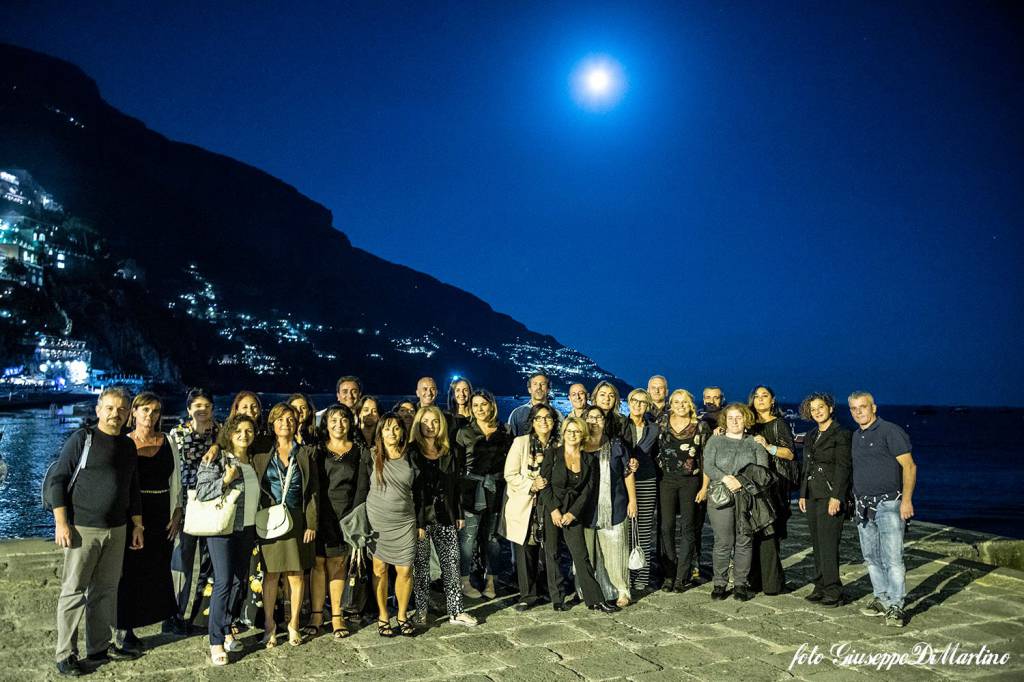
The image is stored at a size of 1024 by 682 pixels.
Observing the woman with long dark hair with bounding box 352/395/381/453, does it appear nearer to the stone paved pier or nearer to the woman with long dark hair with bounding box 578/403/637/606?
the stone paved pier

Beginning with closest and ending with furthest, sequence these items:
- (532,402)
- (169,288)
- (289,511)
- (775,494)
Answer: (289,511) < (775,494) < (532,402) < (169,288)

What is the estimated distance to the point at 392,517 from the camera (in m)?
4.79

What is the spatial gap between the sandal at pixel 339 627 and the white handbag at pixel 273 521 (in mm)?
794

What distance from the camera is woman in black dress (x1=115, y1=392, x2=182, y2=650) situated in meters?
4.37

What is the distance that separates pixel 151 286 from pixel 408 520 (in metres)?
160

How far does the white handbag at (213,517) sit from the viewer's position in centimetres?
425

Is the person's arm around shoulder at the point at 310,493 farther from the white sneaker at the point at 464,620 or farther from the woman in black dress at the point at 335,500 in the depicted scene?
the white sneaker at the point at 464,620

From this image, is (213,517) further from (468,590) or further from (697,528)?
(697,528)

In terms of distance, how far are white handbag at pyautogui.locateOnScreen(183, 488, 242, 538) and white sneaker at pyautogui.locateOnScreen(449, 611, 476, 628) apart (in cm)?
191

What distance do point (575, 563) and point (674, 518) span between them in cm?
123

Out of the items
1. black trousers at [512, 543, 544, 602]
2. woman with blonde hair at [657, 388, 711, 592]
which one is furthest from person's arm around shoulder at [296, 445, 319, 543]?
woman with blonde hair at [657, 388, 711, 592]

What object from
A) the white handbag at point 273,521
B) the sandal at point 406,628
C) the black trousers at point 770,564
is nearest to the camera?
the white handbag at point 273,521

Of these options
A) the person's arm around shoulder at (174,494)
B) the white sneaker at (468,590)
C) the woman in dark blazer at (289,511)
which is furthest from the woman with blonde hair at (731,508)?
the person's arm around shoulder at (174,494)

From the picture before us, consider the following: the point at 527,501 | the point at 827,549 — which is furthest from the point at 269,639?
the point at 827,549
